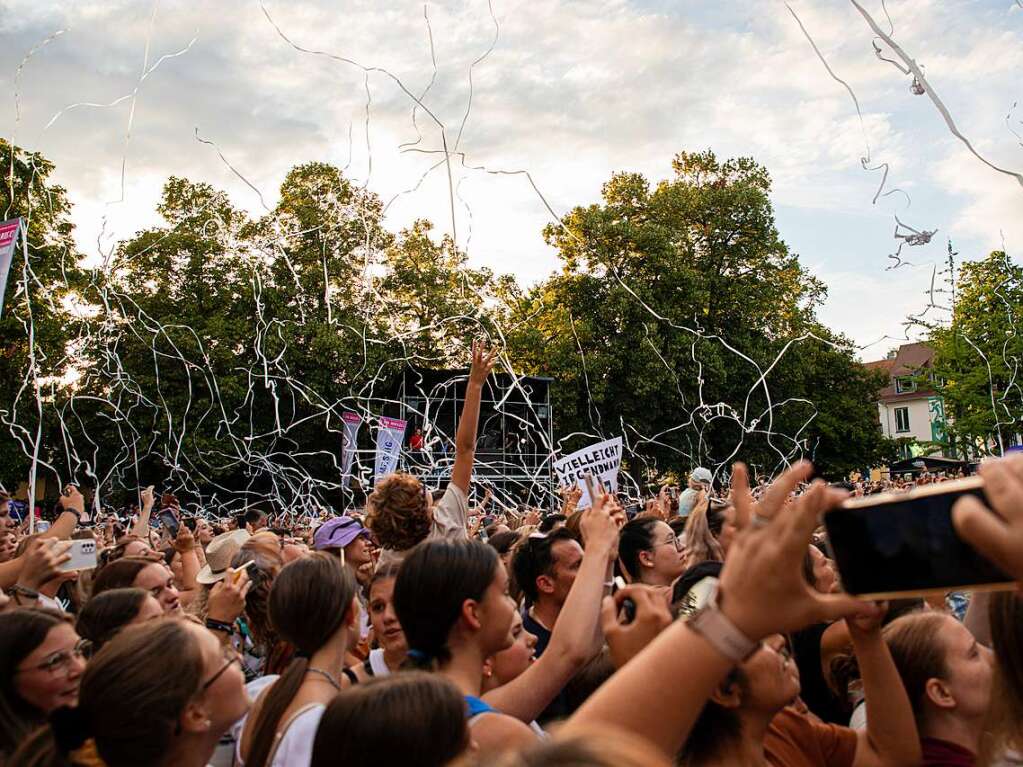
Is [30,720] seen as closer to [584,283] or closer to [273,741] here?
[273,741]

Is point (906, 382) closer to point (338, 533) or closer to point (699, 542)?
point (699, 542)

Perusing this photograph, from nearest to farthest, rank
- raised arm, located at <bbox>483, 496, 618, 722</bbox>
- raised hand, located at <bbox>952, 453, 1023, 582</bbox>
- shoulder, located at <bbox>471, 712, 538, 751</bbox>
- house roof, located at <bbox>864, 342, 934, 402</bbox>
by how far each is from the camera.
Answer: raised hand, located at <bbox>952, 453, 1023, 582</bbox>
shoulder, located at <bbox>471, 712, 538, 751</bbox>
raised arm, located at <bbox>483, 496, 618, 722</bbox>
house roof, located at <bbox>864, 342, 934, 402</bbox>

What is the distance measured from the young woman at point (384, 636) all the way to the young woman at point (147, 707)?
0.89 m

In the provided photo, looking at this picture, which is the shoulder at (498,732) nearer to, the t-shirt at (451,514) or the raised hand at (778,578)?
the raised hand at (778,578)

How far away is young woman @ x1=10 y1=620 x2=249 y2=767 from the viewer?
2338mm

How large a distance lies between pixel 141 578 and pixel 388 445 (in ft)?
34.6

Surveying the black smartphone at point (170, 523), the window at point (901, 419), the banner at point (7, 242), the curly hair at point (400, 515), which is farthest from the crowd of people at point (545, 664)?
the window at point (901, 419)

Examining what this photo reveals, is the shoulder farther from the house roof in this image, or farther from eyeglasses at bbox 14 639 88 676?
the house roof

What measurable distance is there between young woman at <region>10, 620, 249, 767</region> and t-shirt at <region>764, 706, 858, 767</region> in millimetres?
1573

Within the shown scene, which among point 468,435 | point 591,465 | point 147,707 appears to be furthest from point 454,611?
point 591,465

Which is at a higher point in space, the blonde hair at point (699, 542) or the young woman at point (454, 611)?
the young woman at point (454, 611)

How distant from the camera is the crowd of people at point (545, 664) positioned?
1.35 m

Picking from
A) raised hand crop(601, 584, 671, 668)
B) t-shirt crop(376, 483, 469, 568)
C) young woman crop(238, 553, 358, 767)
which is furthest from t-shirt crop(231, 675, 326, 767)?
t-shirt crop(376, 483, 469, 568)

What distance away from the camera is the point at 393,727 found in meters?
1.88
